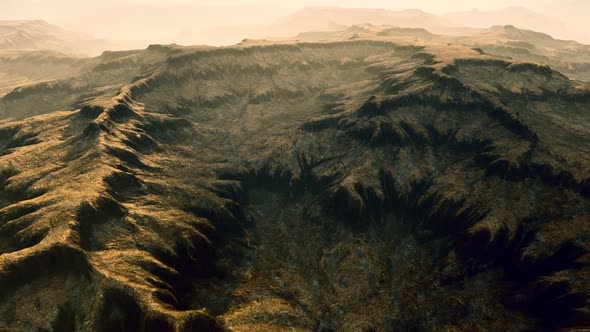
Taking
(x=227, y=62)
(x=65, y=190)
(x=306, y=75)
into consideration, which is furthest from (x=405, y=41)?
(x=65, y=190)

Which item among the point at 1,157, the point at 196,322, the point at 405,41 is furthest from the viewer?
the point at 405,41

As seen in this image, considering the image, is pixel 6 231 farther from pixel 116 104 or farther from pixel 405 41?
pixel 405 41

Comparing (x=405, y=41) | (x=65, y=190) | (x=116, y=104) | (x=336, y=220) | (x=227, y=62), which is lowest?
(x=336, y=220)

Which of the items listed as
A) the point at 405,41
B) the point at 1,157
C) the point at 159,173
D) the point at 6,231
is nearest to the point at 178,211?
the point at 159,173

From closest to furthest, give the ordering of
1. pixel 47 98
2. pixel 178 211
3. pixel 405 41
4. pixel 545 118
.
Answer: pixel 178 211 < pixel 545 118 < pixel 47 98 < pixel 405 41

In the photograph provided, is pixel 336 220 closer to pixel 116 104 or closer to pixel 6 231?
pixel 6 231

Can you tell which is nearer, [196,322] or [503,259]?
[196,322]

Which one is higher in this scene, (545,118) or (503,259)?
(545,118)
